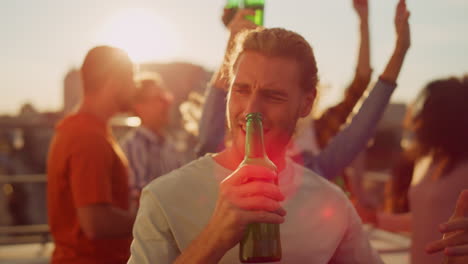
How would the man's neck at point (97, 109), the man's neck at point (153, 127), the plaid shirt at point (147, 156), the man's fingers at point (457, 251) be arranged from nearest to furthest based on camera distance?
the man's fingers at point (457, 251) < the man's neck at point (97, 109) < the plaid shirt at point (147, 156) < the man's neck at point (153, 127)

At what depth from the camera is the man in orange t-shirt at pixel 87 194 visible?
2.21 m

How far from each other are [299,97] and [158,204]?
567mm

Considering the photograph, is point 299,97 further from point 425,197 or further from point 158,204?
point 425,197

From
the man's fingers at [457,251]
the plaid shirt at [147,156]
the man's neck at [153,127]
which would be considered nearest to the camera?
the man's fingers at [457,251]

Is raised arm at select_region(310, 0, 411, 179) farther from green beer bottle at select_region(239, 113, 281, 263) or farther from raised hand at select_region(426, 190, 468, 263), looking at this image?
green beer bottle at select_region(239, 113, 281, 263)

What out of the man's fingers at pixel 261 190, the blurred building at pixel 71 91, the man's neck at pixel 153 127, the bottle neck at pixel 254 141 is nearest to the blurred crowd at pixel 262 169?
the man's fingers at pixel 261 190

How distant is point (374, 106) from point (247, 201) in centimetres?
113

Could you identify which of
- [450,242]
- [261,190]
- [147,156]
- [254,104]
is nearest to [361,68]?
[254,104]

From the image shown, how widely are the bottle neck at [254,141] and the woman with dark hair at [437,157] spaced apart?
1.33 metres

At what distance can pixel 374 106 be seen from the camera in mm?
1942

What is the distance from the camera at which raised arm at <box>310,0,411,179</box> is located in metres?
1.94

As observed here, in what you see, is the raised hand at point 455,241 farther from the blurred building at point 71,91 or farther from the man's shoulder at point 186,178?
the blurred building at point 71,91

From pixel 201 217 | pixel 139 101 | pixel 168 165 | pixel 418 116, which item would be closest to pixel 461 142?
pixel 418 116

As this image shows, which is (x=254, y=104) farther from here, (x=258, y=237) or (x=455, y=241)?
(x=455, y=241)
